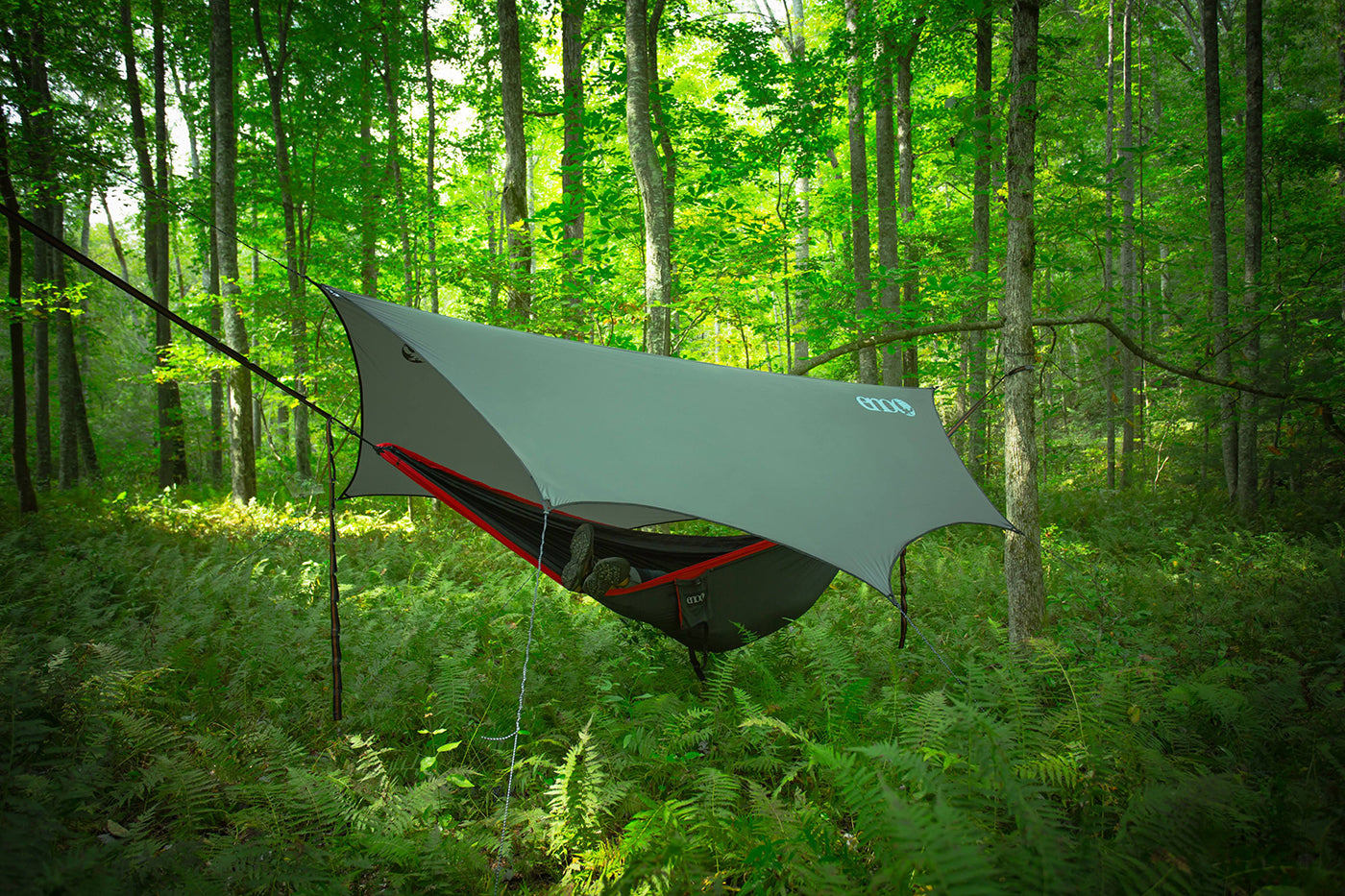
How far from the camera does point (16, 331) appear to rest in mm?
4766

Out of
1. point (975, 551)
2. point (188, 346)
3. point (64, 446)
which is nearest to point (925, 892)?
point (975, 551)

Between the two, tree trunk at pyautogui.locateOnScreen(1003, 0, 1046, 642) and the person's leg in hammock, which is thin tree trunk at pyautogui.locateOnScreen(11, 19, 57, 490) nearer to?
the person's leg in hammock

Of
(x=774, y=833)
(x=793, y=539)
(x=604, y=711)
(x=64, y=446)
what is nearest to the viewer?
(x=774, y=833)

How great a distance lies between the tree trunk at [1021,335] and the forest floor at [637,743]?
34 cm

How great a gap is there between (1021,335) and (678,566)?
1984 millimetres

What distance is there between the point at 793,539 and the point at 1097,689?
1.33m

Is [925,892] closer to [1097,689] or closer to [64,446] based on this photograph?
[1097,689]

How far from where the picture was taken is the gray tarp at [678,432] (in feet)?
6.47

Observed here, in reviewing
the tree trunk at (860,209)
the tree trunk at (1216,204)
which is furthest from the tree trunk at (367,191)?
the tree trunk at (1216,204)

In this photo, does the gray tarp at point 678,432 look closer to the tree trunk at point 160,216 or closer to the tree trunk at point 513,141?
the tree trunk at point 513,141

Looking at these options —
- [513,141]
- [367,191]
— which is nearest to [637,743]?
[513,141]

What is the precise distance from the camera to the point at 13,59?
5035 mm

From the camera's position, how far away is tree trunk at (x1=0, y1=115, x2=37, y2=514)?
173 inches

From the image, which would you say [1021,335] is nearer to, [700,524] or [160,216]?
[700,524]
